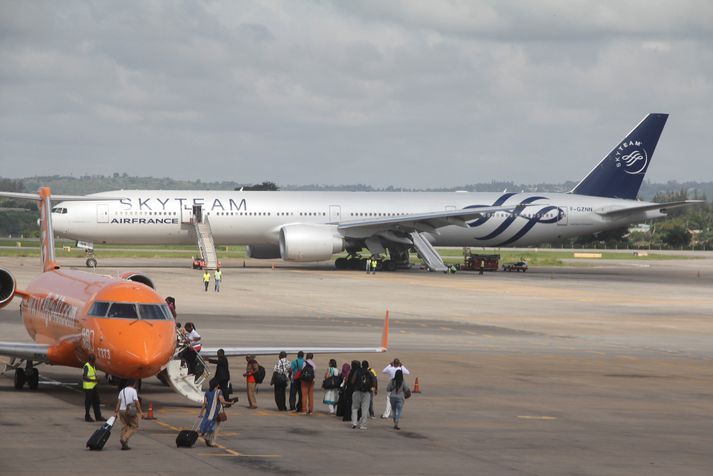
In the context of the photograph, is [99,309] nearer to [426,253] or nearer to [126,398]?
[126,398]

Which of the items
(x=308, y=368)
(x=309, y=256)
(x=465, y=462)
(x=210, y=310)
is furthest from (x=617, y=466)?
(x=309, y=256)

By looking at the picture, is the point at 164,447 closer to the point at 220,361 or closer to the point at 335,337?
the point at 220,361

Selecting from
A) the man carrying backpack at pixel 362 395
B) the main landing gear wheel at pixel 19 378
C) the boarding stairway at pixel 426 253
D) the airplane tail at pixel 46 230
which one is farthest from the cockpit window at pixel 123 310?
the boarding stairway at pixel 426 253

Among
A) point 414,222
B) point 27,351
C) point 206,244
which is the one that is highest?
point 414,222

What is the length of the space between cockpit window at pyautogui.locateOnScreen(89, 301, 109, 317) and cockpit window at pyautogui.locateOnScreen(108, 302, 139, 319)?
0.16m

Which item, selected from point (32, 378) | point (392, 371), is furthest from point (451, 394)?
point (32, 378)

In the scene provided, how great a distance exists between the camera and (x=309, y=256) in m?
79.0

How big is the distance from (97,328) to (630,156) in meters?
70.5

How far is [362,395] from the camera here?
26.9 metres

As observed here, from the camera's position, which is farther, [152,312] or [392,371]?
[152,312]

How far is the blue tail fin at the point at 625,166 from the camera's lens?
301ft

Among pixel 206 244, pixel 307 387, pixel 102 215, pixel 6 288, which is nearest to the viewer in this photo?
pixel 307 387

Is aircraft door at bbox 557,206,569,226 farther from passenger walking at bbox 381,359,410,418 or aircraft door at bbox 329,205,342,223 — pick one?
passenger walking at bbox 381,359,410,418

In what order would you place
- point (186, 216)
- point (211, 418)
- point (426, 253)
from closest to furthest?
point (211, 418), point (186, 216), point (426, 253)
